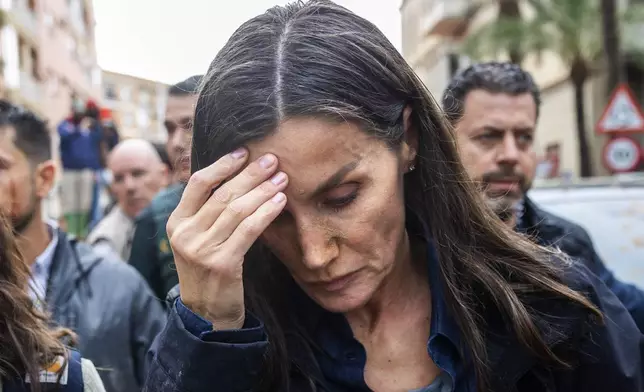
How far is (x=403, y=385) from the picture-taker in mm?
1765

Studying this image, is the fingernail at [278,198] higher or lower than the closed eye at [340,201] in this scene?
higher

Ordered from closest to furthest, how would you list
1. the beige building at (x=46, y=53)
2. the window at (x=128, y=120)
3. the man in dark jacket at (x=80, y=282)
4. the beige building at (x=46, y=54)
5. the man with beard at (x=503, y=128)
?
the man in dark jacket at (x=80, y=282), the man with beard at (x=503, y=128), the beige building at (x=46, y=54), the beige building at (x=46, y=53), the window at (x=128, y=120)

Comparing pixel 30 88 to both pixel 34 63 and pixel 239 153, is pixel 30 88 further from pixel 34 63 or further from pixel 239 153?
pixel 239 153

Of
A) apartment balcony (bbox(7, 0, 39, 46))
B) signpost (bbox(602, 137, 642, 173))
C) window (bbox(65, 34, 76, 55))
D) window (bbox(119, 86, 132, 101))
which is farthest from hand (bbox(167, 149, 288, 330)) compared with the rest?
window (bbox(119, 86, 132, 101))

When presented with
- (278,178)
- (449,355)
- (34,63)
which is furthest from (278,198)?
(34,63)

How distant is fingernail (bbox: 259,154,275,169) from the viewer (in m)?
1.59

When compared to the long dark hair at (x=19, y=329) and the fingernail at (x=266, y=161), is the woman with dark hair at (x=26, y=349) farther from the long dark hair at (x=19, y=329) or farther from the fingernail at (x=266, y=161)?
the fingernail at (x=266, y=161)

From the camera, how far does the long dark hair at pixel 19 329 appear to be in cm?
188

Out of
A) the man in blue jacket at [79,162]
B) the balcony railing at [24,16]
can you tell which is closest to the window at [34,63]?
the balcony railing at [24,16]

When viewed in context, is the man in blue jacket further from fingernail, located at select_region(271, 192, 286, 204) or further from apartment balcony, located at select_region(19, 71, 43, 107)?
apartment balcony, located at select_region(19, 71, 43, 107)

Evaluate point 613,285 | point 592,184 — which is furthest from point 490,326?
point 592,184

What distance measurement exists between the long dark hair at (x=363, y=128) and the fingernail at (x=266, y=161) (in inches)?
2.3

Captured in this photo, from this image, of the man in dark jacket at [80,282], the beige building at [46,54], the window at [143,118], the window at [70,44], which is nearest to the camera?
the man in dark jacket at [80,282]


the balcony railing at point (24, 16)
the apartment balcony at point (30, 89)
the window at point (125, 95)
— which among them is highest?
the balcony railing at point (24, 16)
